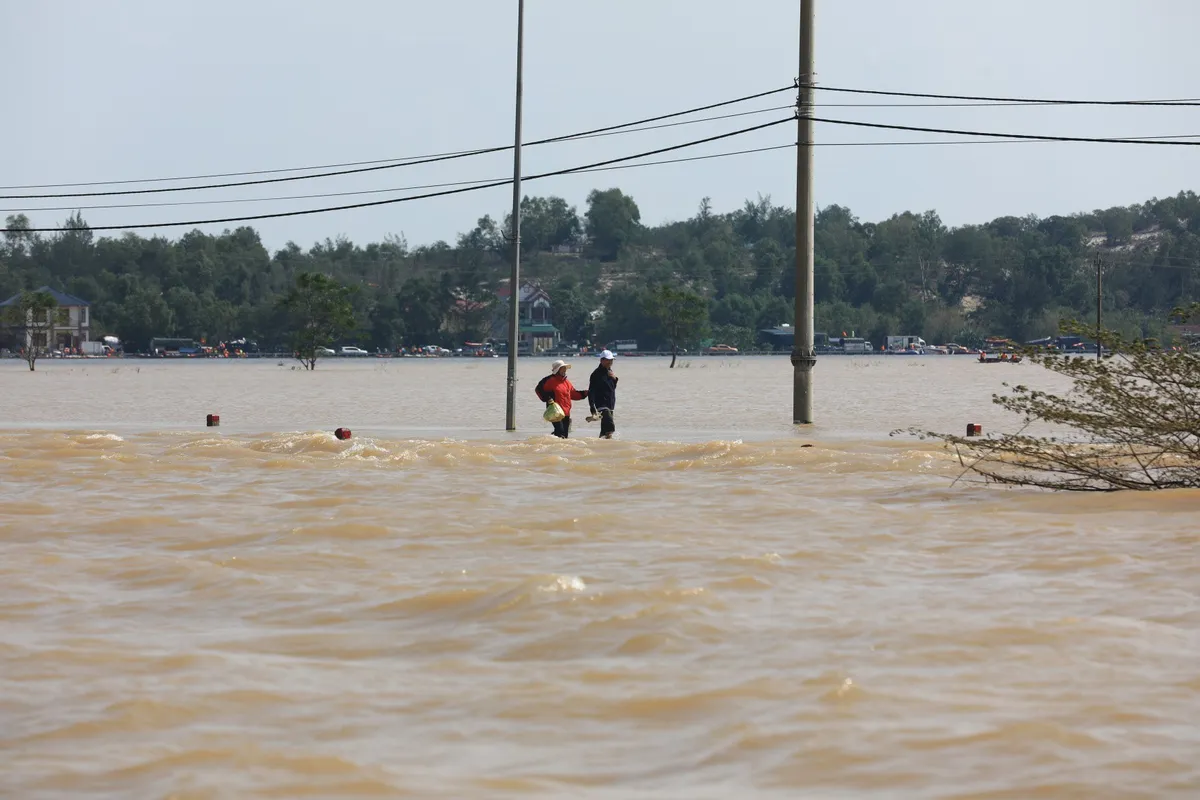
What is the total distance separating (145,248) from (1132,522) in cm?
19497

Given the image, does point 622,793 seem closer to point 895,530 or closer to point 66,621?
point 66,621

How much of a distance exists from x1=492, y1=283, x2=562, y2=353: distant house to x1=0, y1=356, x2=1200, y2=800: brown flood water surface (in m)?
171

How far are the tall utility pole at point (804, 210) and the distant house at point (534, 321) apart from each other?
15927 cm

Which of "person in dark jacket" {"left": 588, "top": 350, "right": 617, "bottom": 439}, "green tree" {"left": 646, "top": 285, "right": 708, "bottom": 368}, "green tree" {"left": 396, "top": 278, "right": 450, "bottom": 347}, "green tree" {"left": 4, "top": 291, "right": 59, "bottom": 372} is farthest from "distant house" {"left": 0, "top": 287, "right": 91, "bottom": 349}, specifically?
"person in dark jacket" {"left": 588, "top": 350, "right": 617, "bottom": 439}

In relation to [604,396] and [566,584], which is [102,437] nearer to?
[604,396]

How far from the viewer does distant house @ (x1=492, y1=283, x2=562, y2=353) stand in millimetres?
189250

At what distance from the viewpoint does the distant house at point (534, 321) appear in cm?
18925

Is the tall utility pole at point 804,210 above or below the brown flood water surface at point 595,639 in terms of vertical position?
above

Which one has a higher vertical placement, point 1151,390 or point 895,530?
point 1151,390

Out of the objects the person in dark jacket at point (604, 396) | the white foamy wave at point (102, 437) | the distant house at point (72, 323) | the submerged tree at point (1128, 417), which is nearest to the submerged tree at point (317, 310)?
the distant house at point (72, 323)

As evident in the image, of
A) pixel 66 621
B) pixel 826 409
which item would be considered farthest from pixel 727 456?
pixel 826 409

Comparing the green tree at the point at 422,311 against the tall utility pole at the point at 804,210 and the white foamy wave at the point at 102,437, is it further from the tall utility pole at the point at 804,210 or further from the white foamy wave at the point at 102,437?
the white foamy wave at the point at 102,437

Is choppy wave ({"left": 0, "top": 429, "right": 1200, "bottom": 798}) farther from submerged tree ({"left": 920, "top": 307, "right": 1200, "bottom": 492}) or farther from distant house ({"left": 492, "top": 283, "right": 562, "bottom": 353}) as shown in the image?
distant house ({"left": 492, "top": 283, "right": 562, "bottom": 353})

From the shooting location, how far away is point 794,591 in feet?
33.0
